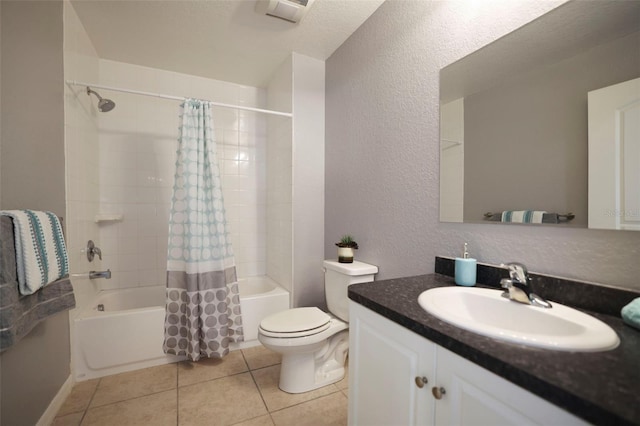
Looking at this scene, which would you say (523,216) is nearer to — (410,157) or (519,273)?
(519,273)

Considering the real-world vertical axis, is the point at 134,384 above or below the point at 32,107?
below

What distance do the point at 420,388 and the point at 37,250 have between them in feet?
4.95

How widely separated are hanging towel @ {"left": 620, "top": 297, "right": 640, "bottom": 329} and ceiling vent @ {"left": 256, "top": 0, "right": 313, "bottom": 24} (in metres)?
1.96

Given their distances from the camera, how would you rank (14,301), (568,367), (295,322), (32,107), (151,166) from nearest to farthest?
(568,367)
(14,301)
(32,107)
(295,322)
(151,166)

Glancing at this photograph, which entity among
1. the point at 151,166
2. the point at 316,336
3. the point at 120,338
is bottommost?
the point at 120,338

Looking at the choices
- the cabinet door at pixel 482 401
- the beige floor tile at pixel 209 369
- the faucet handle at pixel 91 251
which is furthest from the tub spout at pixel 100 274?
the cabinet door at pixel 482 401

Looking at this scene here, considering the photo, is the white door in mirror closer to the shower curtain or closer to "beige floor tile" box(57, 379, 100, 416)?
the shower curtain

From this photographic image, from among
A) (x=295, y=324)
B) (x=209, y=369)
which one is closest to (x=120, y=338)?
(x=209, y=369)

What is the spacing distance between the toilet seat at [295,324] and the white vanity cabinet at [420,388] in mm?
561

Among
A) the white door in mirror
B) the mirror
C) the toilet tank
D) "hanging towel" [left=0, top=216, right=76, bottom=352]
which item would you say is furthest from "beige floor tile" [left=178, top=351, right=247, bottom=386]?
the white door in mirror

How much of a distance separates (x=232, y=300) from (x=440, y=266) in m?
1.44

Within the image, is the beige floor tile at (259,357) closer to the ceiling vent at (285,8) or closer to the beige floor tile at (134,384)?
the beige floor tile at (134,384)

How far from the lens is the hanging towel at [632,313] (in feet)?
2.19

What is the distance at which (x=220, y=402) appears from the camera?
1.53 metres
